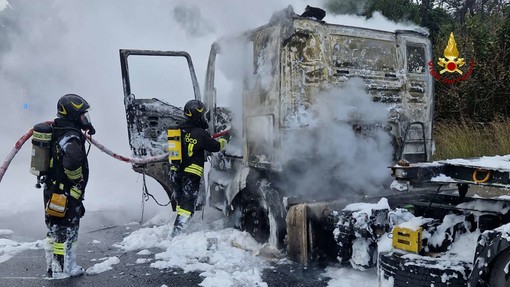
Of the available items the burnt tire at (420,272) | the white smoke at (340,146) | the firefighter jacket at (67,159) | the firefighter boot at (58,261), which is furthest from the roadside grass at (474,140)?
the firefighter boot at (58,261)

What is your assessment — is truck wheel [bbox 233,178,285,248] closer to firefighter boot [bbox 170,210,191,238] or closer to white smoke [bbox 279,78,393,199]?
white smoke [bbox 279,78,393,199]

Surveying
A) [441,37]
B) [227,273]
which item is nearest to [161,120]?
[227,273]

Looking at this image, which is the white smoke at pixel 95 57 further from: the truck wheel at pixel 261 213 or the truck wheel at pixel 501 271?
the truck wheel at pixel 501 271

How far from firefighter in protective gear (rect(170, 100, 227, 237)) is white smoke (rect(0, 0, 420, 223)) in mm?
575

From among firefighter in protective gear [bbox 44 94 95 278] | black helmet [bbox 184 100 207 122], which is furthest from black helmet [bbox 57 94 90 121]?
black helmet [bbox 184 100 207 122]

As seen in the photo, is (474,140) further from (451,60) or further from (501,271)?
(501,271)

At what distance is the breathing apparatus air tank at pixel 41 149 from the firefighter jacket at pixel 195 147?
5.40 feet

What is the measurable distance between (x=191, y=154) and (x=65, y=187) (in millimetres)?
1578

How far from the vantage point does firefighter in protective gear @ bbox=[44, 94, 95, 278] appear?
4789 mm

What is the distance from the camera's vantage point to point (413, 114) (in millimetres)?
5582

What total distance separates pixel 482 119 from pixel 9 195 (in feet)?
30.9

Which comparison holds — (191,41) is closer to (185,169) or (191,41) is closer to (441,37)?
(185,169)

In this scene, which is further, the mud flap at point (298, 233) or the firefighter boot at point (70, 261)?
the firefighter boot at point (70, 261)

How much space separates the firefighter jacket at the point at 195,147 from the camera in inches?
231
